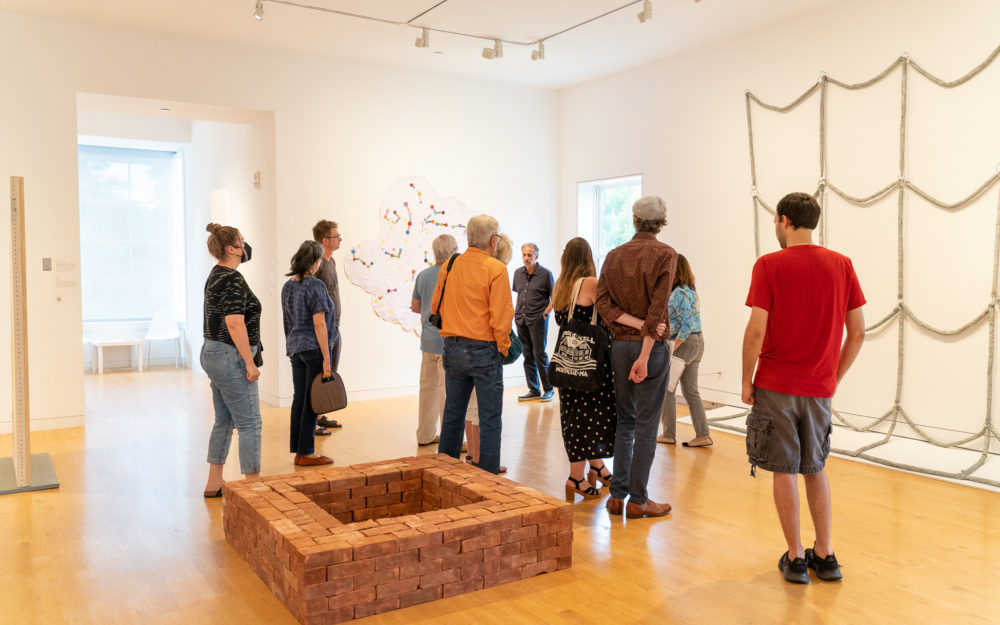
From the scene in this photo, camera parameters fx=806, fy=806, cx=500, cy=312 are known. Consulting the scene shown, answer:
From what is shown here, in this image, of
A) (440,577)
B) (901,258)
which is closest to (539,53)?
(901,258)

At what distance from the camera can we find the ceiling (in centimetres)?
603

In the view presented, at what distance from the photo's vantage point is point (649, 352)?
3.71m

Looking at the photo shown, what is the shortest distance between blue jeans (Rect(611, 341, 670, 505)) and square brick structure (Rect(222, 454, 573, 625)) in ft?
2.16

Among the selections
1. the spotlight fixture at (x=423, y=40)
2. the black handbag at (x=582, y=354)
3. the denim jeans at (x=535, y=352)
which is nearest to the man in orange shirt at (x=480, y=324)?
the black handbag at (x=582, y=354)

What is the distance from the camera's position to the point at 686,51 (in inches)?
288

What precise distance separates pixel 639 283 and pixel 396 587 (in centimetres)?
173

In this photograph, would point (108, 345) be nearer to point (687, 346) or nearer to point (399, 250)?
point (399, 250)

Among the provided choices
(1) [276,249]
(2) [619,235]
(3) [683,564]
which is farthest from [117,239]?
(3) [683,564]

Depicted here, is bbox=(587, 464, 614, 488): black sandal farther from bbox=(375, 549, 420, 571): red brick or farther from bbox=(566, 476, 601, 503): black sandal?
bbox=(375, 549, 420, 571): red brick

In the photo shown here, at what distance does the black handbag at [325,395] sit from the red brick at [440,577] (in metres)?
1.92

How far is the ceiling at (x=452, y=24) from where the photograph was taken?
19.8ft

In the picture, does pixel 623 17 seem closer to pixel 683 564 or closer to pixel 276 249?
pixel 276 249

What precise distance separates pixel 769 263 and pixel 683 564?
51.8 inches

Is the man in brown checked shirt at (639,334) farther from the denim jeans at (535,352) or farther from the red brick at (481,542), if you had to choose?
the denim jeans at (535,352)
